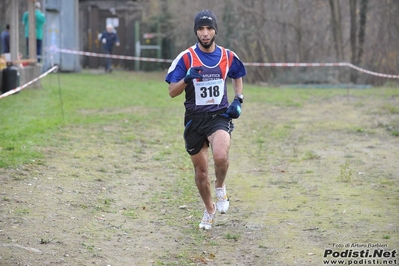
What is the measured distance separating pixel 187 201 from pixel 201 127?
5.79 feet

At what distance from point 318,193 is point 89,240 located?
3.52m

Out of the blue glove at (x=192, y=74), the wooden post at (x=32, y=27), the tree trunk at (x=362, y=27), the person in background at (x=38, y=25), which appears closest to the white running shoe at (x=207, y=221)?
the blue glove at (x=192, y=74)

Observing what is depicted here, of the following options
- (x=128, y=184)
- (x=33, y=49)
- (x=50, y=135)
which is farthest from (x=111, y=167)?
(x=33, y=49)

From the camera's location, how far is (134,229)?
802 centimetres

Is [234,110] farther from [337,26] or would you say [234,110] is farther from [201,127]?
[337,26]

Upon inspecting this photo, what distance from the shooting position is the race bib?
310 inches

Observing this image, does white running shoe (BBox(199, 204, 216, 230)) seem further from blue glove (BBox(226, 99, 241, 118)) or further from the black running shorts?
blue glove (BBox(226, 99, 241, 118))

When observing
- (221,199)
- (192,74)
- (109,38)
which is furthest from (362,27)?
(192,74)

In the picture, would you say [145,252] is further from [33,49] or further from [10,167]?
[33,49]

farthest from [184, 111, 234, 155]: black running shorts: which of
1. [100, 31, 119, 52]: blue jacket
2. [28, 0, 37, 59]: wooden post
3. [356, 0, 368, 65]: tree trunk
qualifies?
[100, 31, 119, 52]: blue jacket

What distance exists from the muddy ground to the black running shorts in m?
0.88

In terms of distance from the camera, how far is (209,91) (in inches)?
311

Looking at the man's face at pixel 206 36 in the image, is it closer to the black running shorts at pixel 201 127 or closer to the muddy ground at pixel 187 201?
the black running shorts at pixel 201 127

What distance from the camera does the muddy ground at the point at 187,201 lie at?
7.13 meters
